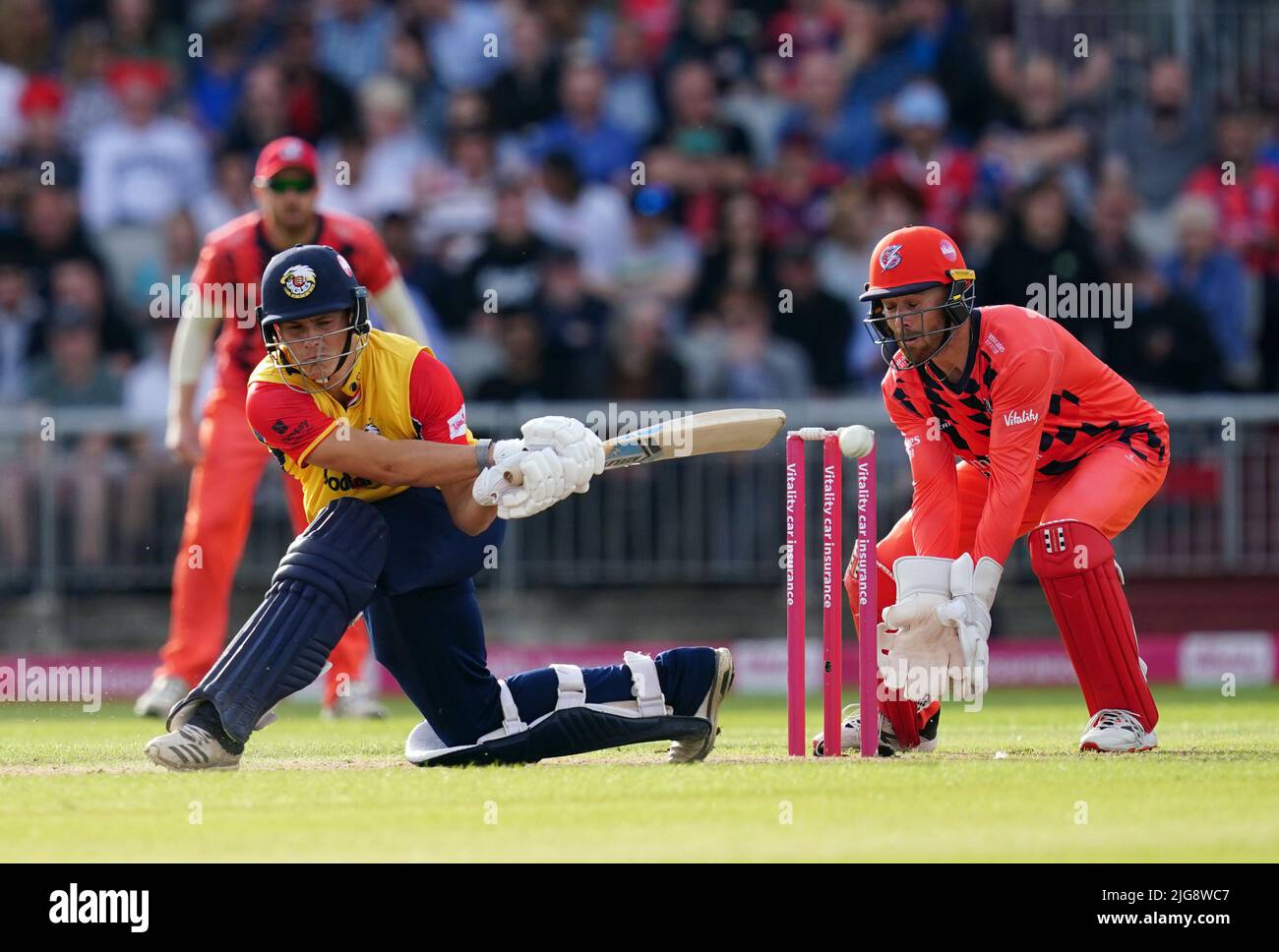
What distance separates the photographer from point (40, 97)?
1363 cm

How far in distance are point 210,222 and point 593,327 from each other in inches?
99.9

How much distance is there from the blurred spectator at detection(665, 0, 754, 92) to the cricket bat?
7.43 m

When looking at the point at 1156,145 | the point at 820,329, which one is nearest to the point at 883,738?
the point at 820,329

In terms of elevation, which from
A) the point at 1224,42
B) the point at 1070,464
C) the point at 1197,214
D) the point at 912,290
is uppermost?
the point at 1224,42

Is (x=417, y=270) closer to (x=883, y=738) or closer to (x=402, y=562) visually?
(x=883, y=738)

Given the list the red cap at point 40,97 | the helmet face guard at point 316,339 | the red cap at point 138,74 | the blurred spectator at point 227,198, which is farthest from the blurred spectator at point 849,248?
the helmet face guard at point 316,339

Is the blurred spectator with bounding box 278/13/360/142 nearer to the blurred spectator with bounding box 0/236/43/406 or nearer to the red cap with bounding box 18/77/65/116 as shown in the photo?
the red cap with bounding box 18/77/65/116

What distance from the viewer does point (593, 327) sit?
1232 centimetres

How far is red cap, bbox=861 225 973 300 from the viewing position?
660cm

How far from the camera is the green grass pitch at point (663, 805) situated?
4.91 meters

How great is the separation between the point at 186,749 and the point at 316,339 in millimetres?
1259

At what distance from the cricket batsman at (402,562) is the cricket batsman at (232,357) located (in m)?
2.56
